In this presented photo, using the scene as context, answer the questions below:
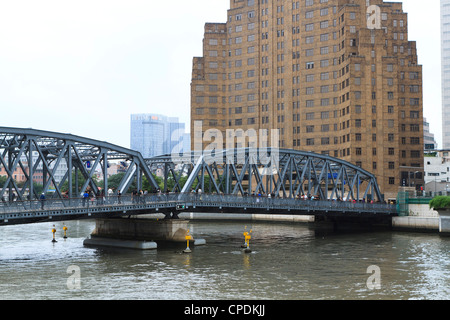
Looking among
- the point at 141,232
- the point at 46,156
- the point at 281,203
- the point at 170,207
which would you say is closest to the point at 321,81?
the point at 281,203

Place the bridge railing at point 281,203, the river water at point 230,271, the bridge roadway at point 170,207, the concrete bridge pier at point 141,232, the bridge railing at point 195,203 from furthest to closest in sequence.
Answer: the bridge railing at point 281,203, the concrete bridge pier at point 141,232, the bridge railing at point 195,203, the bridge roadway at point 170,207, the river water at point 230,271

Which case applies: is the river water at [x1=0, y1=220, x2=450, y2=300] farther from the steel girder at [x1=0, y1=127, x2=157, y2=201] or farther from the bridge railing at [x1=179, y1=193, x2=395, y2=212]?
the steel girder at [x1=0, y1=127, x2=157, y2=201]

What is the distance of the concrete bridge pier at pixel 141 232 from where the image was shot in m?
54.3

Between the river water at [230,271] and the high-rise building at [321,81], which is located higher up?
the high-rise building at [321,81]

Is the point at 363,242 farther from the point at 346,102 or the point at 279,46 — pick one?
the point at 279,46

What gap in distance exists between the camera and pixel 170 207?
52781mm

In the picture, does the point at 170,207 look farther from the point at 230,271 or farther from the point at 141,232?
the point at 230,271

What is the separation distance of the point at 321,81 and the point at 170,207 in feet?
274

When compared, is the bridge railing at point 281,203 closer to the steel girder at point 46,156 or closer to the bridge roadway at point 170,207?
the bridge roadway at point 170,207

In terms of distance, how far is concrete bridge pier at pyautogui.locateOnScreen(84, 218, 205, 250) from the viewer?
54281 mm

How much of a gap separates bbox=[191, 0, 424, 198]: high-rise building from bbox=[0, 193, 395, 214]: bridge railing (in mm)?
43651

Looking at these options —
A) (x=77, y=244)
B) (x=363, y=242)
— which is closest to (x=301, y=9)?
(x=363, y=242)

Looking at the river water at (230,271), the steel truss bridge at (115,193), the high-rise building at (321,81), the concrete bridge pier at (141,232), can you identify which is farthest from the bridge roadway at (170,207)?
the high-rise building at (321,81)

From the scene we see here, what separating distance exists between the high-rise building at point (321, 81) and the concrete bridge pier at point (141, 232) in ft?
226
